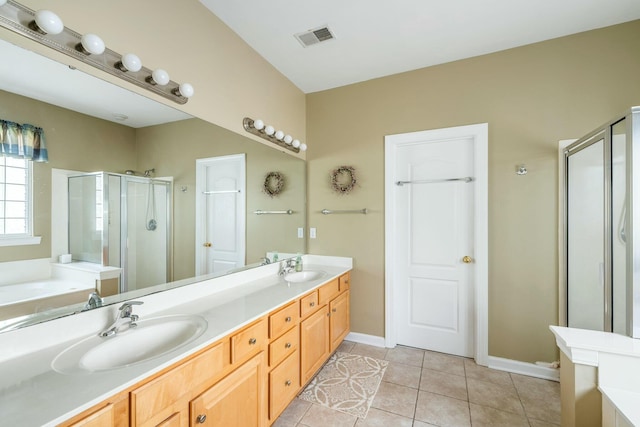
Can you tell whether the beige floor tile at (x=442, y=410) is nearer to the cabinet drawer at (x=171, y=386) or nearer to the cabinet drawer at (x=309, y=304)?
the cabinet drawer at (x=309, y=304)

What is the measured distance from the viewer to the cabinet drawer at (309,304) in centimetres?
191

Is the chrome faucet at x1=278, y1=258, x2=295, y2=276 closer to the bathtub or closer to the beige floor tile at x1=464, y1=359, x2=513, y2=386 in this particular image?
the bathtub

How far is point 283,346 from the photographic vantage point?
5.53ft

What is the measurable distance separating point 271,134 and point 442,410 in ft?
7.99

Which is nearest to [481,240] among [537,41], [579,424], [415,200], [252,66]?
[415,200]

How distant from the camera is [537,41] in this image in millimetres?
2197

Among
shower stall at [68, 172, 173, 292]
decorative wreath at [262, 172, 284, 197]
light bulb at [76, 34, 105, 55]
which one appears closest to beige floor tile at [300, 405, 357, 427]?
shower stall at [68, 172, 173, 292]

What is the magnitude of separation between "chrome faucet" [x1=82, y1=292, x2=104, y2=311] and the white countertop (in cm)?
3

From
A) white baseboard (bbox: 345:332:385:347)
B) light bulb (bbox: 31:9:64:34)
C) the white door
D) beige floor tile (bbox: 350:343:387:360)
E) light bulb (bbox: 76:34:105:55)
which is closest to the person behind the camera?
light bulb (bbox: 31:9:64:34)

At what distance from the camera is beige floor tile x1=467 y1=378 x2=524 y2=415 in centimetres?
189

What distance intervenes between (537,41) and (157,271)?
10.6 feet

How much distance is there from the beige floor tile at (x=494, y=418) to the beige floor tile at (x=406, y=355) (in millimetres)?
595

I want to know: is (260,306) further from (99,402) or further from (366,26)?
(366,26)

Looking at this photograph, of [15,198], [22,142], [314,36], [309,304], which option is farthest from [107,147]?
[314,36]
